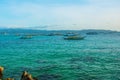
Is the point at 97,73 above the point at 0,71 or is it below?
below

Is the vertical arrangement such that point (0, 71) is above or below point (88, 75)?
above


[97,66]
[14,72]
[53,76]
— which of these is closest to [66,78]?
[53,76]

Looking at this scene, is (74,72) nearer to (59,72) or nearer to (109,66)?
(59,72)

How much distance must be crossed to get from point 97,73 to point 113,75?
2631mm

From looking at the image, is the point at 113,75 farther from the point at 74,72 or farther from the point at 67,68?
the point at 67,68

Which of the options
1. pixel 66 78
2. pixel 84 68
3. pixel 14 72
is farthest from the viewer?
pixel 84 68

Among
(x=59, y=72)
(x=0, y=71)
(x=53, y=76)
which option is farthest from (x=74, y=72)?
(x=0, y=71)

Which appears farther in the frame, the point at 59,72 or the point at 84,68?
the point at 84,68

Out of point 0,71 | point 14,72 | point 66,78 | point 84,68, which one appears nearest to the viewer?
point 0,71

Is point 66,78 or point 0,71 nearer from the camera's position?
point 0,71

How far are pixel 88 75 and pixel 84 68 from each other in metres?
6.54

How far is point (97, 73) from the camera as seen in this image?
43594 mm

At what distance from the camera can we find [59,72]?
4403 centimetres

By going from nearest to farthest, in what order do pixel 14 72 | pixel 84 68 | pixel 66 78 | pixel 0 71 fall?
1. pixel 0 71
2. pixel 66 78
3. pixel 14 72
4. pixel 84 68
